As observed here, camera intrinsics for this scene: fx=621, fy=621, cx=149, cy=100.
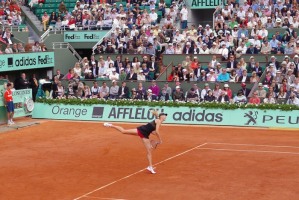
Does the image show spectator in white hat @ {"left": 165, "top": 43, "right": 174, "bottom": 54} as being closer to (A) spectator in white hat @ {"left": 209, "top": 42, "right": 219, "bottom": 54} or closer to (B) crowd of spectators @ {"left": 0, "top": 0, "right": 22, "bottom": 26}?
(A) spectator in white hat @ {"left": 209, "top": 42, "right": 219, "bottom": 54}

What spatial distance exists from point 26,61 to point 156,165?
17704 millimetres

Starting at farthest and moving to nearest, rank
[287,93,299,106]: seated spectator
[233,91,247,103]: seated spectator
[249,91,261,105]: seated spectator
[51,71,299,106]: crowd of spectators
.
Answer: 1. [233,91,247,103]: seated spectator
2. [51,71,299,106]: crowd of spectators
3. [249,91,261,105]: seated spectator
4. [287,93,299,106]: seated spectator

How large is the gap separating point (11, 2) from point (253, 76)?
62.5ft

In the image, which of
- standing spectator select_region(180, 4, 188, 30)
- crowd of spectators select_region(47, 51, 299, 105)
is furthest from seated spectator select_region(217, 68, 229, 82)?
standing spectator select_region(180, 4, 188, 30)

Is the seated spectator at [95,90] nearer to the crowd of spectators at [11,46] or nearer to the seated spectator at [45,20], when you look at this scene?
the crowd of spectators at [11,46]

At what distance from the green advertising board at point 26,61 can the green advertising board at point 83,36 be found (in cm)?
258

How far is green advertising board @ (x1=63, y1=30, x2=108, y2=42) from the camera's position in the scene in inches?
1543

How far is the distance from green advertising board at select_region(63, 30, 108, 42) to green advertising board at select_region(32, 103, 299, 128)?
8.72m

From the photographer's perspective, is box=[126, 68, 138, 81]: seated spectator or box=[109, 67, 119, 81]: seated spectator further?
box=[109, 67, 119, 81]: seated spectator

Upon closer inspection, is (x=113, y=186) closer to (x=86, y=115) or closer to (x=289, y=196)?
(x=289, y=196)

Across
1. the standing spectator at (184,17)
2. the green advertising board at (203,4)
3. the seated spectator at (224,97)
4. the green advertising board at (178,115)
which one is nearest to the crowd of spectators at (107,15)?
the standing spectator at (184,17)

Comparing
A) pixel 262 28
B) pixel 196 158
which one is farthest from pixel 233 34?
pixel 196 158

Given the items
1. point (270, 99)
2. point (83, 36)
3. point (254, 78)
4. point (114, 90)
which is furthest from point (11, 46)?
point (270, 99)

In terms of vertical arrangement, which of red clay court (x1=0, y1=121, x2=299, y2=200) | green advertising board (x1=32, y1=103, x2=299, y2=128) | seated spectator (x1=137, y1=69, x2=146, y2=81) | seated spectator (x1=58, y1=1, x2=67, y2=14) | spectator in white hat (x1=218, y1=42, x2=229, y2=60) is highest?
seated spectator (x1=58, y1=1, x2=67, y2=14)
